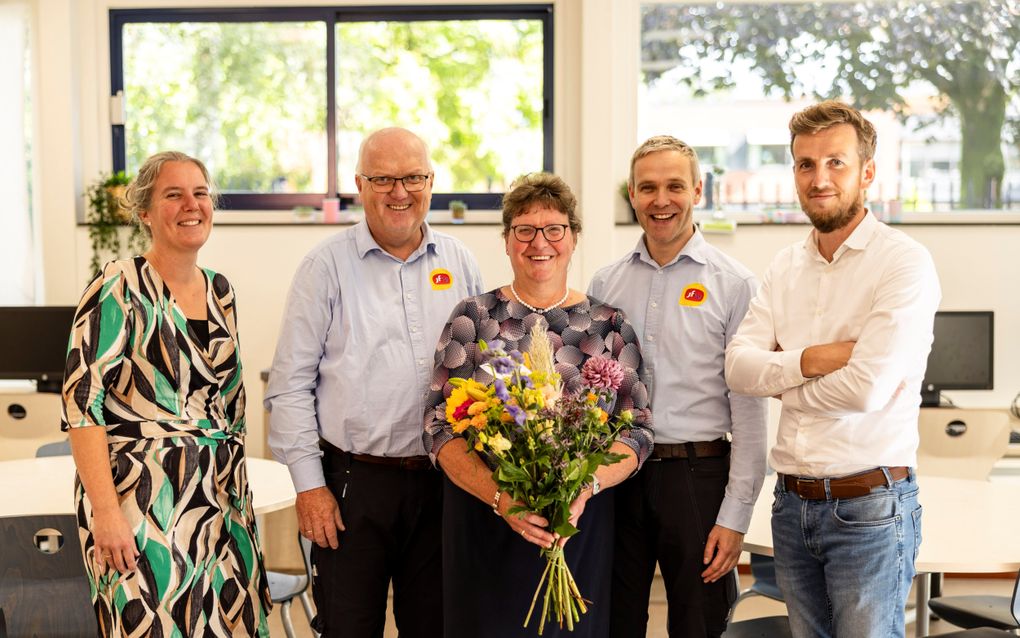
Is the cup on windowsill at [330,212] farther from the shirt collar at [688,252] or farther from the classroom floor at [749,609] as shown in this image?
the shirt collar at [688,252]

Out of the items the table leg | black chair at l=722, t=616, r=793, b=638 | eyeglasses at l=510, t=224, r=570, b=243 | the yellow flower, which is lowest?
the table leg

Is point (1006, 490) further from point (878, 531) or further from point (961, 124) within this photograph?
point (961, 124)

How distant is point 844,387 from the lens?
2.25 metres

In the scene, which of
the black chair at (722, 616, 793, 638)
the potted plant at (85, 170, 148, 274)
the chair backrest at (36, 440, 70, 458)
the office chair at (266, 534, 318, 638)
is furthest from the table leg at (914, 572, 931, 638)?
the potted plant at (85, 170, 148, 274)

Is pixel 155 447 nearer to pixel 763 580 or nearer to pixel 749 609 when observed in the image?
pixel 763 580

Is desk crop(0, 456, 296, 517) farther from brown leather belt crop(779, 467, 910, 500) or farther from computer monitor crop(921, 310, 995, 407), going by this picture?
computer monitor crop(921, 310, 995, 407)

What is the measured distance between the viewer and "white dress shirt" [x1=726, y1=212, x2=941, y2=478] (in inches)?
88.7

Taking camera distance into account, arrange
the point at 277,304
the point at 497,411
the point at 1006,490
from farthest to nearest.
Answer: the point at 277,304 → the point at 1006,490 → the point at 497,411

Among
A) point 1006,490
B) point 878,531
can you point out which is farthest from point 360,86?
point 878,531

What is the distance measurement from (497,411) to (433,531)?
2.39 ft

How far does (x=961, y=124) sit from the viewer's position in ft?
20.1

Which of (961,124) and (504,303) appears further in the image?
(961,124)

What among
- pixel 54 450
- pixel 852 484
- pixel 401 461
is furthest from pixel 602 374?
pixel 54 450

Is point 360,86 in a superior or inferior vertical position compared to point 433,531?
superior
